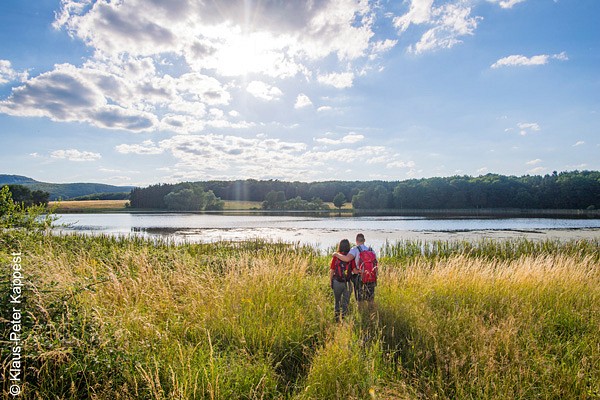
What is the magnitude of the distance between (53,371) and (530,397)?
5.54 meters

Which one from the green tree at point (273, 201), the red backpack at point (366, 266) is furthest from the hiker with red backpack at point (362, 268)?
the green tree at point (273, 201)

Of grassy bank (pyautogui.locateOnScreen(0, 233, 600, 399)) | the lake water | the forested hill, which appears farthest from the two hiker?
the forested hill

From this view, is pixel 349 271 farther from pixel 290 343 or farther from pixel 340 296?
pixel 290 343

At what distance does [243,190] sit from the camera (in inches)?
6235

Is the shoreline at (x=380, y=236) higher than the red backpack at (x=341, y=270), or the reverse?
the red backpack at (x=341, y=270)

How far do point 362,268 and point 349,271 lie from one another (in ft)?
0.86

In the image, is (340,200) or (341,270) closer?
(341,270)

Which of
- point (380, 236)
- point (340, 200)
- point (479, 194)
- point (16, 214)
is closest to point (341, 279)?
point (16, 214)

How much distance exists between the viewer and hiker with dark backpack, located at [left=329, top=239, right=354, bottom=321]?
696cm

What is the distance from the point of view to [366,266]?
6.96m

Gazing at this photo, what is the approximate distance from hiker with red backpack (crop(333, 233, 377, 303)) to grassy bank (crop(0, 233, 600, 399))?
0.37 meters

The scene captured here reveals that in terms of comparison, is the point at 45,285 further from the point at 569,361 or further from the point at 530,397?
the point at 569,361

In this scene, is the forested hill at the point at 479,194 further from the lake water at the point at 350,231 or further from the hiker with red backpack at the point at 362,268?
the hiker with red backpack at the point at 362,268

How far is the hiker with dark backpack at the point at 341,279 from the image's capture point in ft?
22.8
